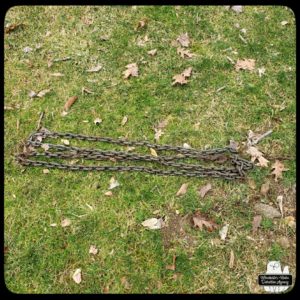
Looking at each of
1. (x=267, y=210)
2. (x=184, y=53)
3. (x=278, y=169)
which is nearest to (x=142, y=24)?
(x=184, y=53)

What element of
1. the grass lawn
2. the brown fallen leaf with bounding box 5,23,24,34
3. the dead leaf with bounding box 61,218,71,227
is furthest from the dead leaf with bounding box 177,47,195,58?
the dead leaf with bounding box 61,218,71,227

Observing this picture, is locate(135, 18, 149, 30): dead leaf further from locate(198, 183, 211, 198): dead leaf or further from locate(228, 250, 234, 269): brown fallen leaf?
locate(228, 250, 234, 269): brown fallen leaf

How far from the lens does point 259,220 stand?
16.0 feet

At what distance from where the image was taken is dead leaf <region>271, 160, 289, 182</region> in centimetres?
511

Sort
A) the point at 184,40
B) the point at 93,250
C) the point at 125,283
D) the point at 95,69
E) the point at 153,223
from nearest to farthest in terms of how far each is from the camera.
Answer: the point at 125,283 → the point at 93,250 → the point at 153,223 → the point at 95,69 → the point at 184,40

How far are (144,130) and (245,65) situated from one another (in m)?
1.63

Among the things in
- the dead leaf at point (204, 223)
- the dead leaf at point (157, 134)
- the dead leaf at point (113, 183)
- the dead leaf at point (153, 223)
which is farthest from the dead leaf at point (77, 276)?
the dead leaf at point (157, 134)

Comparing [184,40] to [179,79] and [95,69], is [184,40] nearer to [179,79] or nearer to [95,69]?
[179,79]

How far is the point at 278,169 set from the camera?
515cm

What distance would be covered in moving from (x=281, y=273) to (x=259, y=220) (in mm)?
586

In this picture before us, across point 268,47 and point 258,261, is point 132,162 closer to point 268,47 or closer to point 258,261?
point 258,261

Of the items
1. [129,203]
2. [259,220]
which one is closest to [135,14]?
[129,203]

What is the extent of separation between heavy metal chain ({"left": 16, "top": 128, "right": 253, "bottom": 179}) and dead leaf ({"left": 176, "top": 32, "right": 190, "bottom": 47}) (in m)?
1.62

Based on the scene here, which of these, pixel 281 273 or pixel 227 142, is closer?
pixel 281 273
